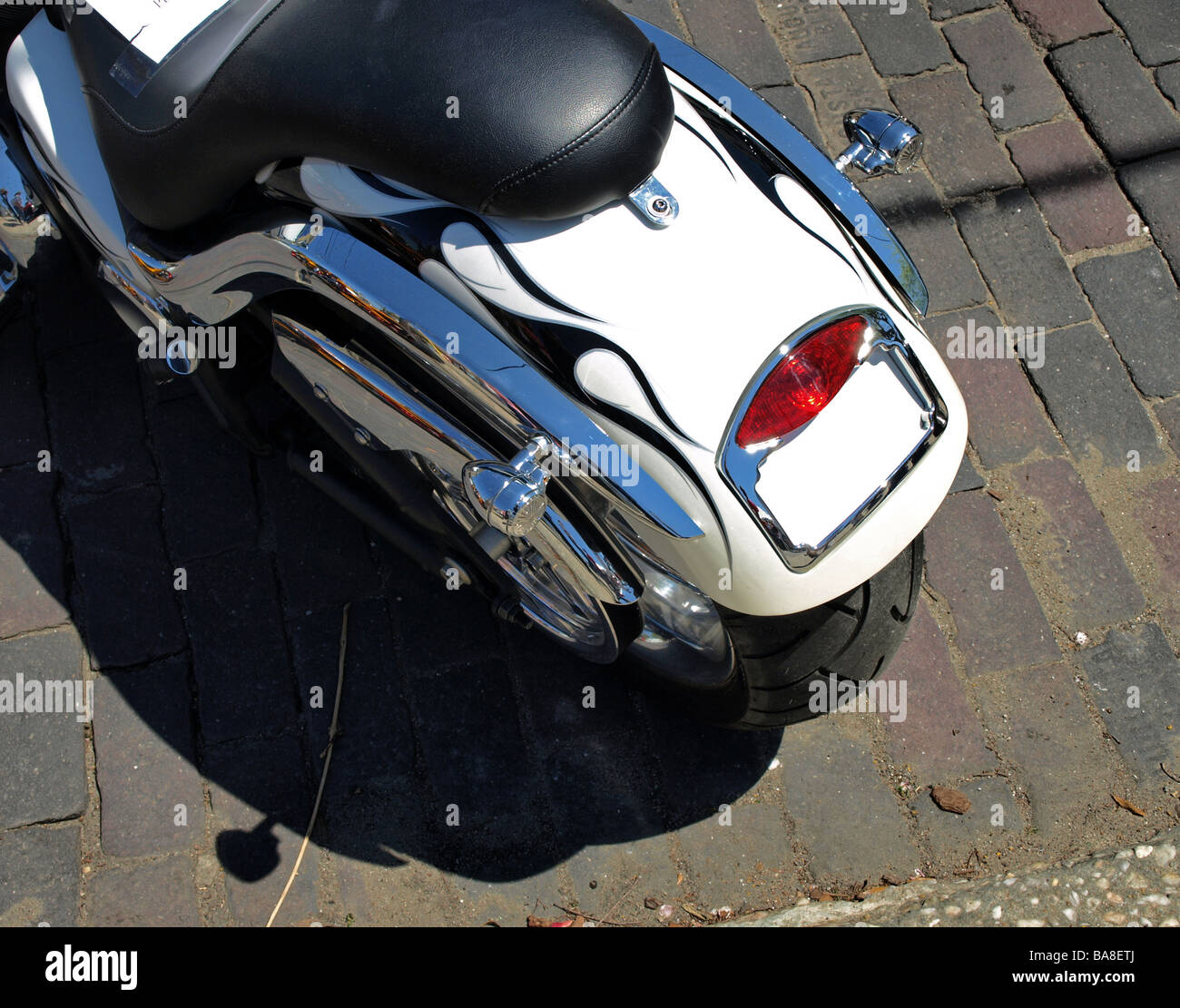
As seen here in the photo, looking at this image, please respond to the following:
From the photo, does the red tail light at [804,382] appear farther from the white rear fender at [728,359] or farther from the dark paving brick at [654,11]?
the dark paving brick at [654,11]

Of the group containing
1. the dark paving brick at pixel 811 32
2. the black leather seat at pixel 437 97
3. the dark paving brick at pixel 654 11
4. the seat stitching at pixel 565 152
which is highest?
the black leather seat at pixel 437 97

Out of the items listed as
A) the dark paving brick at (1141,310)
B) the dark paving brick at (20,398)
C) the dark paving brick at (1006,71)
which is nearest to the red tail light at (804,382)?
the dark paving brick at (1141,310)

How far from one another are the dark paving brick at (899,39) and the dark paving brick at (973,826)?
87.8 inches

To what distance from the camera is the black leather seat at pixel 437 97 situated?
162cm

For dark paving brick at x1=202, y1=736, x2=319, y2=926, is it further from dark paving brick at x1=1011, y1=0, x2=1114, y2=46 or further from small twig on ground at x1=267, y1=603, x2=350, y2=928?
dark paving brick at x1=1011, y1=0, x2=1114, y2=46

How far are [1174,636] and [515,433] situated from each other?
1.88m

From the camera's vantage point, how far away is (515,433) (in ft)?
5.56

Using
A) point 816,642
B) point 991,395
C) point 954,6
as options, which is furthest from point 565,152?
point 954,6

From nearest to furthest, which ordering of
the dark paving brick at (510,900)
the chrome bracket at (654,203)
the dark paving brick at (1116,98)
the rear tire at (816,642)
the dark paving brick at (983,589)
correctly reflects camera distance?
1. the chrome bracket at (654,203)
2. the rear tire at (816,642)
3. the dark paving brick at (510,900)
4. the dark paving brick at (983,589)
5. the dark paving brick at (1116,98)

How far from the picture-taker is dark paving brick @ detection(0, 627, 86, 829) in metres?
2.44

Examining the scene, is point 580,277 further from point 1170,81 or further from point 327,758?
point 1170,81

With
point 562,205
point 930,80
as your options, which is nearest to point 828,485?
point 562,205

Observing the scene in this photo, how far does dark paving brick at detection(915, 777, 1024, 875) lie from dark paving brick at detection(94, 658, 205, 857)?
1699 mm

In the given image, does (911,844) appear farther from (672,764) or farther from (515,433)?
(515,433)
